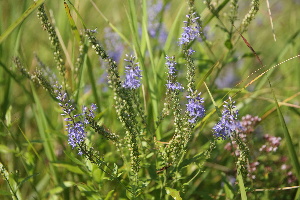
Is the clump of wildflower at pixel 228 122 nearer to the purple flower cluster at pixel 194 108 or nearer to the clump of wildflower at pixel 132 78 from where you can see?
the purple flower cluster at pixel 194 108

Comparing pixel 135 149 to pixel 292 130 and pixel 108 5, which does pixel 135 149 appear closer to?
pixel 292 130

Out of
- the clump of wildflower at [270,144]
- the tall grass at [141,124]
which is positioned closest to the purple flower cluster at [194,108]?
the tall grass at [141,124]

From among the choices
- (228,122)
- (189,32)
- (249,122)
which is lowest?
(228,122)

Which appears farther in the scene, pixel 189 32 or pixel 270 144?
pixel 270 144

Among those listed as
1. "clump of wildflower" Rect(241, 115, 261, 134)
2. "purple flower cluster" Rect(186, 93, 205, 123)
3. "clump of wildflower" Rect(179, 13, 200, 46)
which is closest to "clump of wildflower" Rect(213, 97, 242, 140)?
"purple flower cluster" Rect(186, 93, 205, 123)

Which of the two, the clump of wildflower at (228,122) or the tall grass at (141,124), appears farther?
the tall grass at (141,124)

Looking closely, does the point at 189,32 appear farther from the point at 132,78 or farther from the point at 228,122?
the point at 228,122

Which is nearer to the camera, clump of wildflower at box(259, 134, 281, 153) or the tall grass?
the tall grass

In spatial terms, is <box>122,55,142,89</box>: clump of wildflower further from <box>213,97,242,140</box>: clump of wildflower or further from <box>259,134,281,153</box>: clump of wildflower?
<box>259,134,281,153</box>: clump of wildflower

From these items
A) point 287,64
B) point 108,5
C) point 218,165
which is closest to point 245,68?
point 287,64

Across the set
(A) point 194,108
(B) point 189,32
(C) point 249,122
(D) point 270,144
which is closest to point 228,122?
(A) point 194,108
